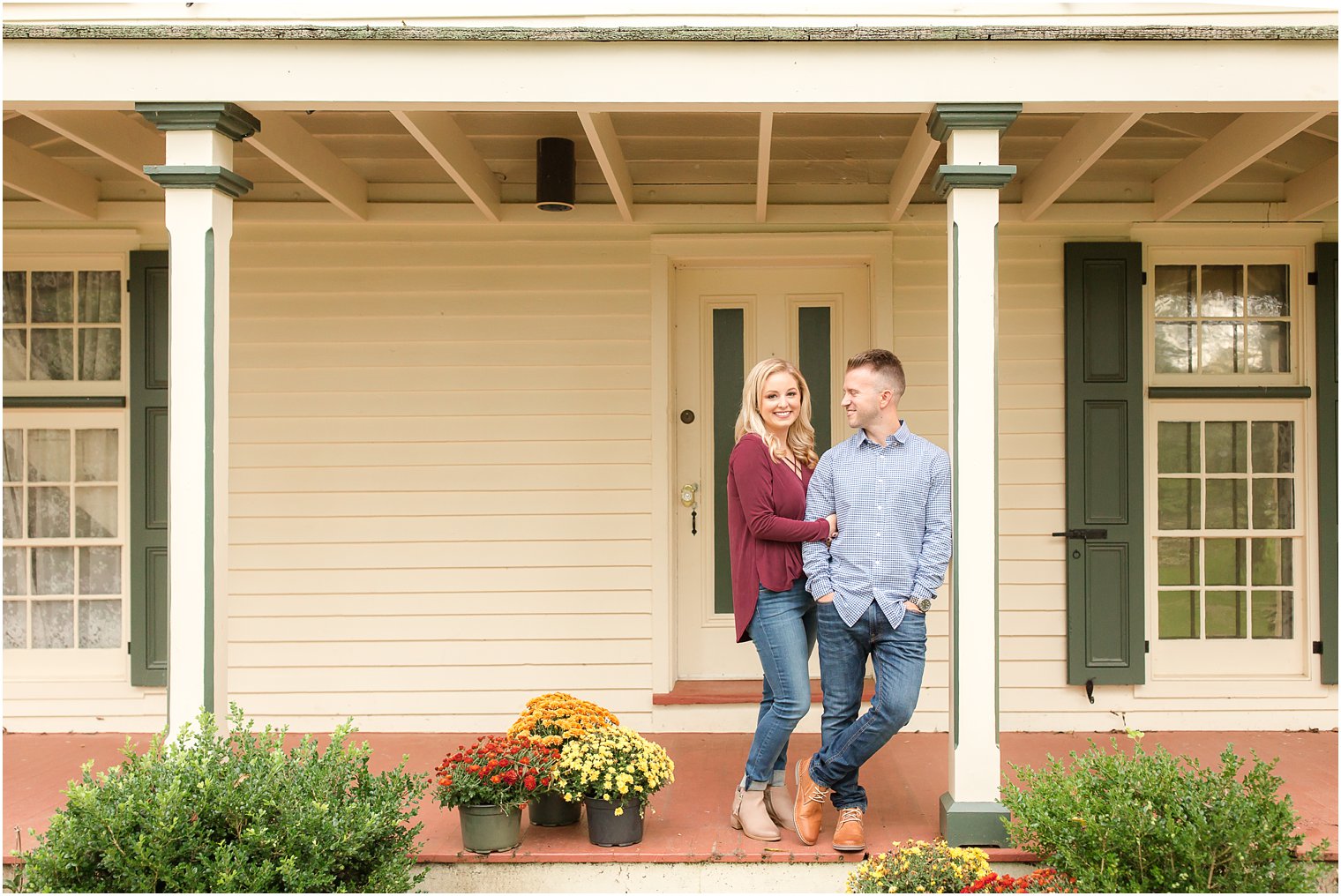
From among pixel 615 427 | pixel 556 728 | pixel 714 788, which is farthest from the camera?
pixel 615 427

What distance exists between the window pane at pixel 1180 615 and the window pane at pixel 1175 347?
1135 millimetres

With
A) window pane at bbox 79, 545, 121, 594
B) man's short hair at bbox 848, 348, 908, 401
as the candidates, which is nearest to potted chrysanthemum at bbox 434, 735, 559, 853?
man's short hair at bbox 848, 348, 908, 401

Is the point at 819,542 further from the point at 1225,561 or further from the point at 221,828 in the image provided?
the point at 1225,561

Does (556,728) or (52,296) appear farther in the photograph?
(52,296)

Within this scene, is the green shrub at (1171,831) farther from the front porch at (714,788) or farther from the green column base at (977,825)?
the front porch at (714,788)

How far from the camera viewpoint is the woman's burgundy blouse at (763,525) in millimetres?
3512

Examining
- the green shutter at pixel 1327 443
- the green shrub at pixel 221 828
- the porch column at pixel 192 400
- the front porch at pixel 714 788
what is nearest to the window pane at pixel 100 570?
the front porch at pixel 714 788

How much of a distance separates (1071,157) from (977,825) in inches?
108

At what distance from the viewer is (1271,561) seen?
17.4 feet

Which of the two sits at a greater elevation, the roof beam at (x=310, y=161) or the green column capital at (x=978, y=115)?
the roof beam at (x=310, y=161)

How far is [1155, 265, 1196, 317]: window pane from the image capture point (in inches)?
208

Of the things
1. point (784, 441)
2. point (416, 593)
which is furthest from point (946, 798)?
point (416, 593)

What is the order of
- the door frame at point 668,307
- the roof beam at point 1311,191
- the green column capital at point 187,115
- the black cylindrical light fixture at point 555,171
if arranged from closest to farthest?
1. the green column capital at point 187,115
2. the roof beam at point 1311,191
3. the black cylindrical light fixture at point 555,171
4. the door frame at point 668,307

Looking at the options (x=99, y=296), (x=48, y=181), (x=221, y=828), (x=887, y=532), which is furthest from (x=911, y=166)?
(x=99, y=296)
